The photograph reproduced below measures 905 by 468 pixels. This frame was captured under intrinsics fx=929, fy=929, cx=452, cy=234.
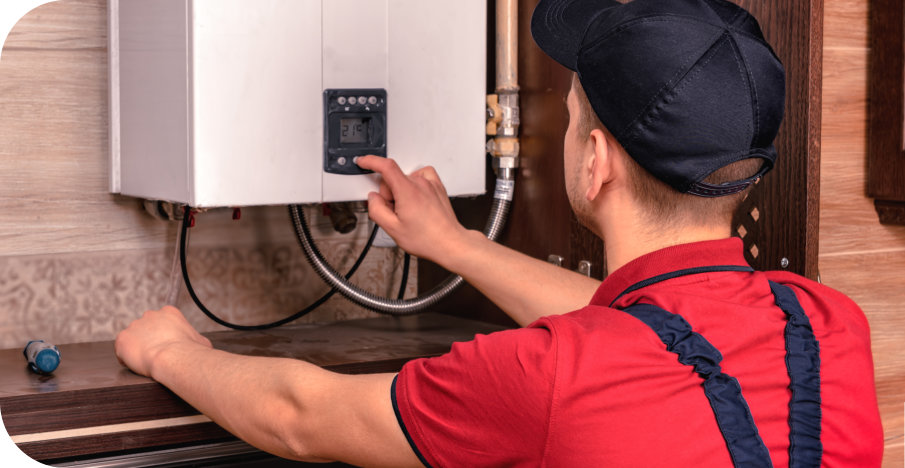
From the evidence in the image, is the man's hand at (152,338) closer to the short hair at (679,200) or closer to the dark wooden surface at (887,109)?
the short hair at (679,200)

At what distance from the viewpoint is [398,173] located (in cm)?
143

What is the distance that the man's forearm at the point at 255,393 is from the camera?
949 mm

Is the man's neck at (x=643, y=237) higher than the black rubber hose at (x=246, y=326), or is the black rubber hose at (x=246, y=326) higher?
the man's neck at (x=643, y=237)

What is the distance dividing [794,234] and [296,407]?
775 mm

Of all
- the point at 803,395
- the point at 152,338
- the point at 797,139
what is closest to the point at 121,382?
the point at 152,338

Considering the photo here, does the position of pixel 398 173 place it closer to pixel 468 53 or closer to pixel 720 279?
pixel 468 53

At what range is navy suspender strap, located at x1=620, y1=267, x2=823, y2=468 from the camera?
30.4 inches

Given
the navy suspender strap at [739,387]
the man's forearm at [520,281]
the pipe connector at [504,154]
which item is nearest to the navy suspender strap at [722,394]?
the navy suspender strap at [739,387]

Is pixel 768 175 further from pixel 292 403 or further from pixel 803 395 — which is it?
pixel 292 403

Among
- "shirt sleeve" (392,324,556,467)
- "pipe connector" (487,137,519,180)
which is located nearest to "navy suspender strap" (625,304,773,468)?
"shirt sleeve" (392,324,556,467)

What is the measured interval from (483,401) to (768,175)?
0.75 m

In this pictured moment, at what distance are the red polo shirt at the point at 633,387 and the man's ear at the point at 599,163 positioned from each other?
0.33 feet

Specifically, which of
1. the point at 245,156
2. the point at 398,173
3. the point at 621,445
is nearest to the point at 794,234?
the point at 398,173

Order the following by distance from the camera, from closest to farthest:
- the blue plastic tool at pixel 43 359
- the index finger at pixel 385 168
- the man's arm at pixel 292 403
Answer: the man's arm at pixel 292 403 < the blue plastic tool at pixel 43 359 < the index finger at pixel 385 168
